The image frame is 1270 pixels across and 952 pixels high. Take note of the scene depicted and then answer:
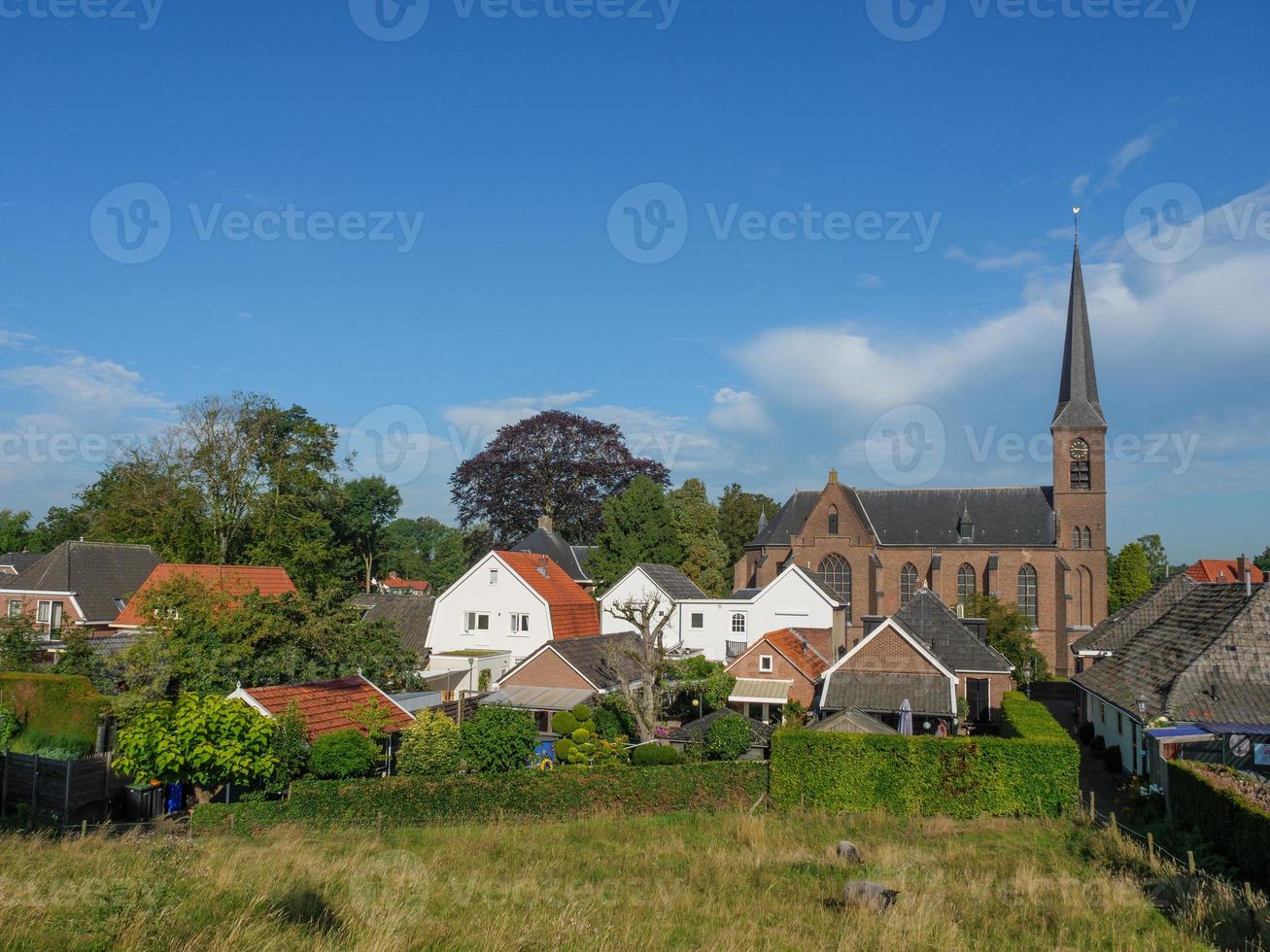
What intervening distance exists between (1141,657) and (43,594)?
47.7 meters

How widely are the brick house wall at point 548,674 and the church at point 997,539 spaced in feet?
98.9

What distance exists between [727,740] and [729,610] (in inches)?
843

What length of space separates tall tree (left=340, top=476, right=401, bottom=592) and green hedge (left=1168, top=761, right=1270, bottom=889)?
53.7 m

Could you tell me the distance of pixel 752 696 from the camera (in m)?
32.3

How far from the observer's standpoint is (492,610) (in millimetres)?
40875

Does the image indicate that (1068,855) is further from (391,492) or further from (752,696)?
(391,492)

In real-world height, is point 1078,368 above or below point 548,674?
above

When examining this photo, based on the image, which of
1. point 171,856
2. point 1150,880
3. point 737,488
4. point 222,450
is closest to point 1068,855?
point 1150,880

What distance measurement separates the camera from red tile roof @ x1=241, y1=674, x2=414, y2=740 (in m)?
21.0

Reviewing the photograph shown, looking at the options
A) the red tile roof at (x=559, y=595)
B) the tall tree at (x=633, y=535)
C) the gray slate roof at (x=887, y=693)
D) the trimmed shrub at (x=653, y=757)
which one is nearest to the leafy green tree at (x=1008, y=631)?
the gray slate roof at (x=887, y=693)

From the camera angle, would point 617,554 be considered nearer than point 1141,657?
No

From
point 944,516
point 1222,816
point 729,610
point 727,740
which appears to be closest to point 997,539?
point 944,516

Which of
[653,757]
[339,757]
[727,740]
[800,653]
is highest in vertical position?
[800,653]

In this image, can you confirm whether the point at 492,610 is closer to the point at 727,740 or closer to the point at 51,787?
the point at 727,740
